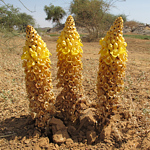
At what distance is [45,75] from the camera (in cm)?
209

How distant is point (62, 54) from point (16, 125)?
57.2 inches

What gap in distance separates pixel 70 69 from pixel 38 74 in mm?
471

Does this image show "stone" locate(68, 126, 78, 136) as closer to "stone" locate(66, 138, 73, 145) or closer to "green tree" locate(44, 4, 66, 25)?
"stone" locate(66, 138, 73, 145)

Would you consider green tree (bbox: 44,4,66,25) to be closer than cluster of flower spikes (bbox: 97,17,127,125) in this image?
No

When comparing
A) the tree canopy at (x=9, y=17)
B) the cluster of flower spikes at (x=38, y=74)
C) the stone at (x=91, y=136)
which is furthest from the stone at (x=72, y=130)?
the tree canopy at (x=9, y=17)

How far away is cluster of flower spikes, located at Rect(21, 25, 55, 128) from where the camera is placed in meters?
1.95

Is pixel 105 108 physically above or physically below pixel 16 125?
above

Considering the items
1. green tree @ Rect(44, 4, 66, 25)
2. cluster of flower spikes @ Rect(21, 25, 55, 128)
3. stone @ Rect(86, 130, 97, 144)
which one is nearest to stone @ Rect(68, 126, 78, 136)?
stone @ Rect(86, 130, 97, 144)

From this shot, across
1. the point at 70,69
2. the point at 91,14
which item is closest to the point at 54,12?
the point at 91,14

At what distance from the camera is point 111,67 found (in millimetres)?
2062

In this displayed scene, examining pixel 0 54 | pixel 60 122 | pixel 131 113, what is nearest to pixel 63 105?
pixel 60 122

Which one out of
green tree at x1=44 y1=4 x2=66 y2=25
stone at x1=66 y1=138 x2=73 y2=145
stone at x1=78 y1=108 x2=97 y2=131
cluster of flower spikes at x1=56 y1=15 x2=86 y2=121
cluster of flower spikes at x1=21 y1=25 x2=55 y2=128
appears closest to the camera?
cluster of flower spikes at x1=21 y1=25 x2=55 y2=128

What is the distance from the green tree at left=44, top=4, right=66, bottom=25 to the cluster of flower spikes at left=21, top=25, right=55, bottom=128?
42.7 meters

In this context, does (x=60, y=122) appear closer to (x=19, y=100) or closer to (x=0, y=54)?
(x=19, y=100)
